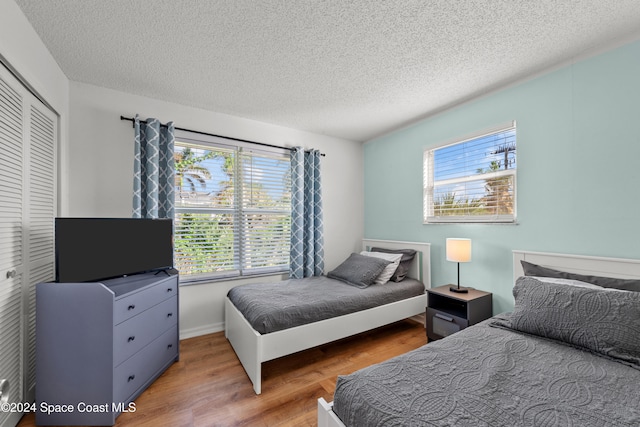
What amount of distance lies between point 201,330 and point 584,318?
126 inches

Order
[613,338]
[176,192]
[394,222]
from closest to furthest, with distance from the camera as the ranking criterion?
1. [613,338]
2. [176,192]
3. [394,222]

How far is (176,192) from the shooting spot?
2.79m

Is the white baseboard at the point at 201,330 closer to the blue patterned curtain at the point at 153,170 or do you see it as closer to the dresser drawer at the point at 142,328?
the dresser drawer at the point at 142,328

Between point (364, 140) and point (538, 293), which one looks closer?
point (538, 293)

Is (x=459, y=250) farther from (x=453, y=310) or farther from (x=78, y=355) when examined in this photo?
(x=78, y=355)

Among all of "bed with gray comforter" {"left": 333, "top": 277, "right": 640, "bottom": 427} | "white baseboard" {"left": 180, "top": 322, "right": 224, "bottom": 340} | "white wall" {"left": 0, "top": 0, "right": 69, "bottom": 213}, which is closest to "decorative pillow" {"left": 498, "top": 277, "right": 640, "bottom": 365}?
"bed with gray comforter" {"left": 333, "top": 277, "right": 640, "bottom": 427}

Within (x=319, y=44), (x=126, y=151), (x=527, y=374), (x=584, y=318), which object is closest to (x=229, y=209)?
(x=126, y=151)

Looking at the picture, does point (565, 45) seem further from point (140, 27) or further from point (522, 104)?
point (140, 27)

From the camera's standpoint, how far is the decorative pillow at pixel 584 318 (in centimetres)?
130

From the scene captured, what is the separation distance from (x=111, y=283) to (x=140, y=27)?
182 cm

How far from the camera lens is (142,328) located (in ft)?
6.31

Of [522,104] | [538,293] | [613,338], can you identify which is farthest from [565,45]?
[613,338]

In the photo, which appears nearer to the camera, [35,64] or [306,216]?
[35,64]

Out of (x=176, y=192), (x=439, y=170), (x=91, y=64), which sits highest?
(x=91, y=64)
